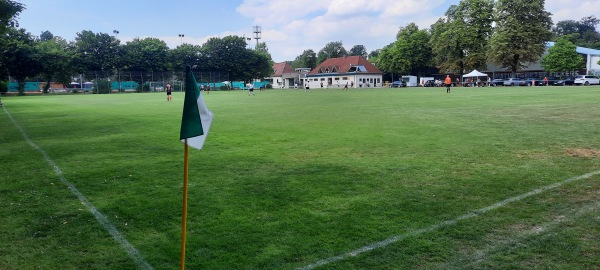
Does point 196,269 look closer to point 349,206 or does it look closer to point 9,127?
point 349,206

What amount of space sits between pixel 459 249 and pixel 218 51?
9027 cm

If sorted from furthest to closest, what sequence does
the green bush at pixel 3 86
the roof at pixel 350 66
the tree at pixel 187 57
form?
the roof at pixel 350 66
the tree at pixel 187 57
the green bush at pixel 3 86

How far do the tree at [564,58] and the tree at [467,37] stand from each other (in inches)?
415

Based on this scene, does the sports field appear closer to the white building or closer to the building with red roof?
the white building

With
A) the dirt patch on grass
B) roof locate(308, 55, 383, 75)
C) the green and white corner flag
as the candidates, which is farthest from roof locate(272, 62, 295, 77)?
the green and white corner flag

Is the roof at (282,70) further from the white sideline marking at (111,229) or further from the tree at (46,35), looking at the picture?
the white sideline marking at (111,229)

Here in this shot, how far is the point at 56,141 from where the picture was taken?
12.2 meters

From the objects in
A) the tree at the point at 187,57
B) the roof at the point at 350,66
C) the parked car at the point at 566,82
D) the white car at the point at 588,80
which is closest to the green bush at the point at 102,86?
the tree at the point at 187,57

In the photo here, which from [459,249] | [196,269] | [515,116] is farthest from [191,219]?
[515,116]

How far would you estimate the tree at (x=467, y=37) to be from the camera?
7575cm

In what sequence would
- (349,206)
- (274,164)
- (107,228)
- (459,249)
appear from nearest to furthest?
(459,249), (107,228), (349,206), (274,164)

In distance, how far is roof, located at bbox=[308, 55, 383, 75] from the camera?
3907 inches

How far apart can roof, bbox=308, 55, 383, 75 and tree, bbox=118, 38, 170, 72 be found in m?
40.0

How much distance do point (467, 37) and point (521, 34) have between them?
10326mm
